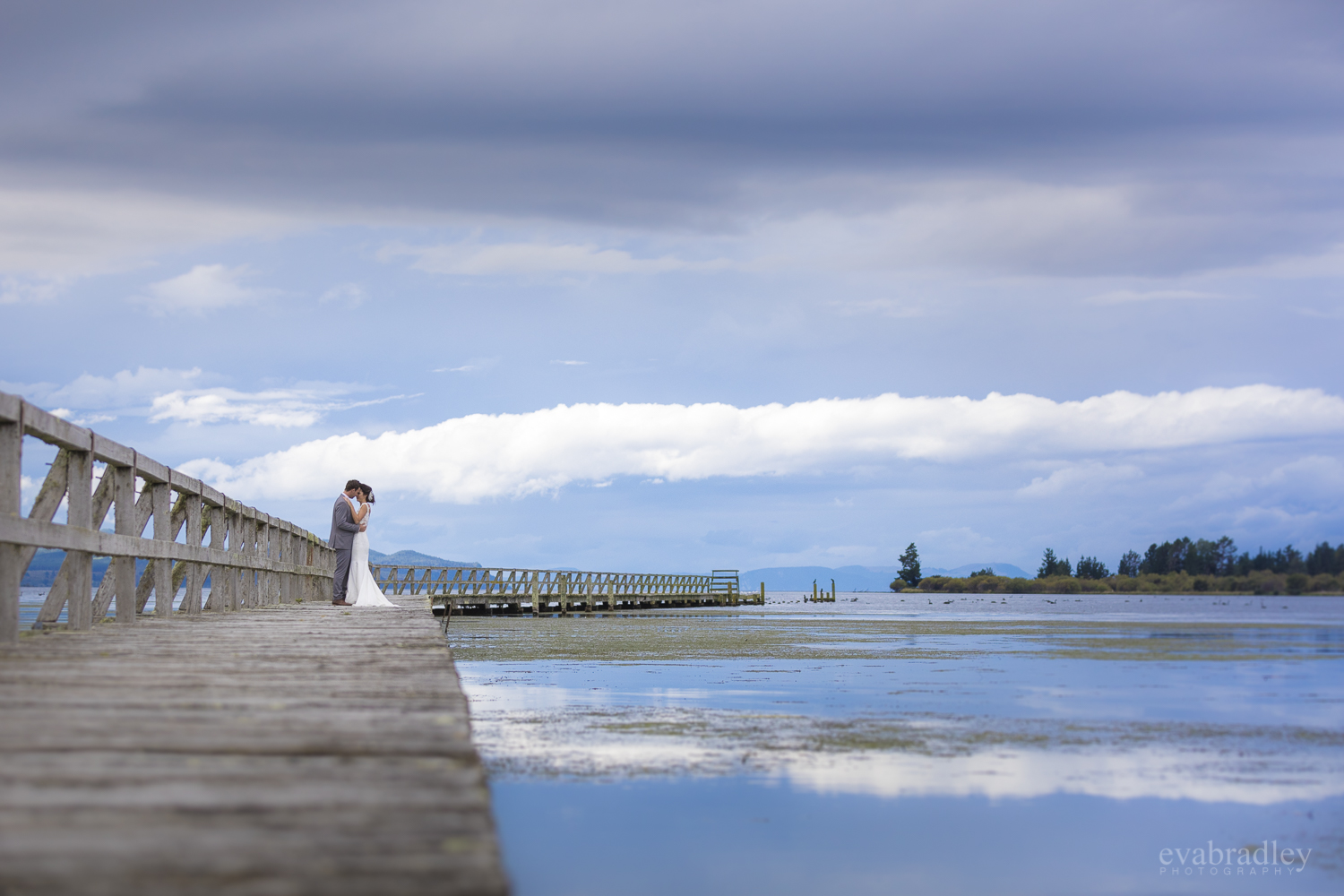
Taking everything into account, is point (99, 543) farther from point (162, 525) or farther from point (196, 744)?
point (196, 744)

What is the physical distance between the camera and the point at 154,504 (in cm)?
826

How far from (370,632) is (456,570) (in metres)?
35.1

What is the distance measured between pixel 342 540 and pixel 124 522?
8.12 meters

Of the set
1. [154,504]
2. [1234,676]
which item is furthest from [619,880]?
[1234,676]

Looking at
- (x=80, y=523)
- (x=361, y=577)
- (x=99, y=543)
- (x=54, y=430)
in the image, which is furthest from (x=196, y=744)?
(x=361, y=577)

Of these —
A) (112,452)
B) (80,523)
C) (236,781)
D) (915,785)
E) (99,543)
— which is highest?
(112,452)

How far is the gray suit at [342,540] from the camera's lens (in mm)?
15148

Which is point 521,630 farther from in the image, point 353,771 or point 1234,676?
point 353,771

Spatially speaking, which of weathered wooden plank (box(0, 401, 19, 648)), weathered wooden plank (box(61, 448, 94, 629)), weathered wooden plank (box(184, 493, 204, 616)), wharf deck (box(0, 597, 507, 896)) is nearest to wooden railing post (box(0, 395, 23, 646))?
weathered wooden plank (box(0, 401, 19, 648))

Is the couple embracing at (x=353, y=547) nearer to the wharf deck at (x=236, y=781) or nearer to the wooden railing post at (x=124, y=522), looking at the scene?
the wooden railing post at (x=124, y=522)

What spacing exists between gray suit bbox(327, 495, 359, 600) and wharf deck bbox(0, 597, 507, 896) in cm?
985

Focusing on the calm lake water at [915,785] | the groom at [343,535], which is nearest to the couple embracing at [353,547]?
the groom at [343,535]

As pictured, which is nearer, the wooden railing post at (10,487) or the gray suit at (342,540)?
the wooden railing post at (10,487)

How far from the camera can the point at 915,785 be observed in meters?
6.41
